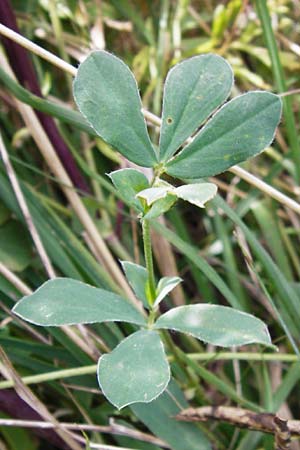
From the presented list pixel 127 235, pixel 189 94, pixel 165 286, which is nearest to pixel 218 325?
pixel 165 286

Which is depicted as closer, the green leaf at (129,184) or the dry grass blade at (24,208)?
the green leaf at (129,184)

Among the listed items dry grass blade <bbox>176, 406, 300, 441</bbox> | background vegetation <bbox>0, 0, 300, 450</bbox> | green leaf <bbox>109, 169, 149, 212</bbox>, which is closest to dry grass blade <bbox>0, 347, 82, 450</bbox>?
background vegetation <bbox>0, 0, 300, 450</bbox>

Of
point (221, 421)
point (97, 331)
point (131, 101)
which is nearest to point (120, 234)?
point (97, 331)

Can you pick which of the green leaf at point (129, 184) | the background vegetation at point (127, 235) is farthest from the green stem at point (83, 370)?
the green leaf at point (129, 184)

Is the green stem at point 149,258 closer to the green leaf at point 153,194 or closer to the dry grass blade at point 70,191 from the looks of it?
the green leaf at point 153,194

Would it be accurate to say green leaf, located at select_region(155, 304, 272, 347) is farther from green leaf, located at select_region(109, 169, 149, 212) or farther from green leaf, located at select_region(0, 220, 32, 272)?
green leaf, located at select_region(0, 220, 32, 272)

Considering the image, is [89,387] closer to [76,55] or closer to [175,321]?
[175,321]

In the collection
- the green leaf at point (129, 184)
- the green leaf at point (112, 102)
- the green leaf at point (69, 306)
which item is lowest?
the green leaf at point (69, 306)
